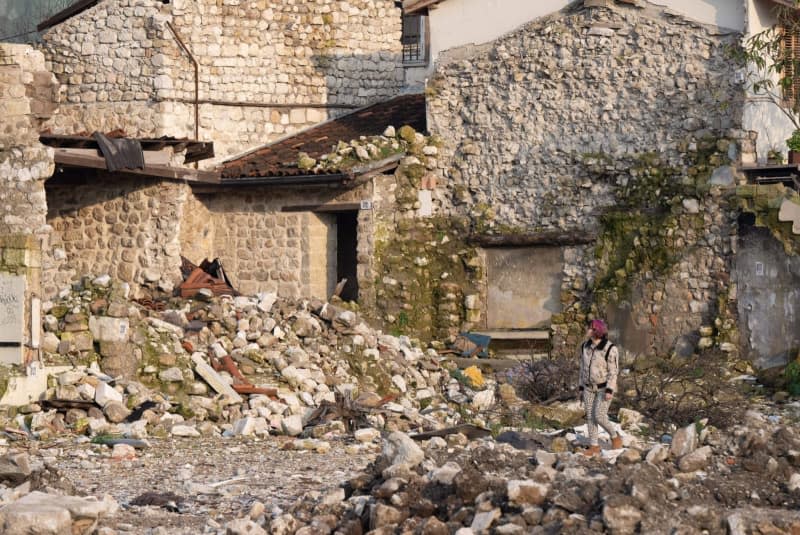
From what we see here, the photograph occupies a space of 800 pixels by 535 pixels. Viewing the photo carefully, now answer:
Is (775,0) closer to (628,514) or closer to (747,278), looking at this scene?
(747,278)

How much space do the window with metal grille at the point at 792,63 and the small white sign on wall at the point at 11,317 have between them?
10889 mm

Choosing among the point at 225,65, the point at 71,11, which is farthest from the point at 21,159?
the point at 225,65

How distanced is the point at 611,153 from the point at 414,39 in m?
6.58

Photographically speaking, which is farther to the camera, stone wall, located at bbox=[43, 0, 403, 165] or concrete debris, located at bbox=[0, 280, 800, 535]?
stone wall, located at bbox=[43, 0, 403, 165]

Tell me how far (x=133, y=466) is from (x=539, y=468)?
4939 millimetres

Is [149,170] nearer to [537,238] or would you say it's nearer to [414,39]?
[537,238]

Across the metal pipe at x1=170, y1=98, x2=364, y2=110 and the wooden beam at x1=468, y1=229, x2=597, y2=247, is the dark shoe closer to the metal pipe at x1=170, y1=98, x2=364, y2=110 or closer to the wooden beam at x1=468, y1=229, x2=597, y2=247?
the wooden beam at x1=468, y1=229, x2=597, y2=247

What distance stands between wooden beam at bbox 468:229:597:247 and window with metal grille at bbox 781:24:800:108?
3.39 metres

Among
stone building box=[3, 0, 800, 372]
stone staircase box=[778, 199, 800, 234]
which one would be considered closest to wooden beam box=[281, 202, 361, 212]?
stone building box=[3, 0, 800, 372]

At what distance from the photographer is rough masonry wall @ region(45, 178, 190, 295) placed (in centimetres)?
2239

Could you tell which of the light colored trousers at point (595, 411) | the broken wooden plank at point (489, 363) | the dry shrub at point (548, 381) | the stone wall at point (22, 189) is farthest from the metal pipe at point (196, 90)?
the light colored trousers at point (595, 411)

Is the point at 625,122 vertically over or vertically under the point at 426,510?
over

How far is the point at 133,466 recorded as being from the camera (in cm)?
1438

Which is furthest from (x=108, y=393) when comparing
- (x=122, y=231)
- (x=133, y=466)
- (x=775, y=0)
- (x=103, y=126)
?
(x=775, y=0)
